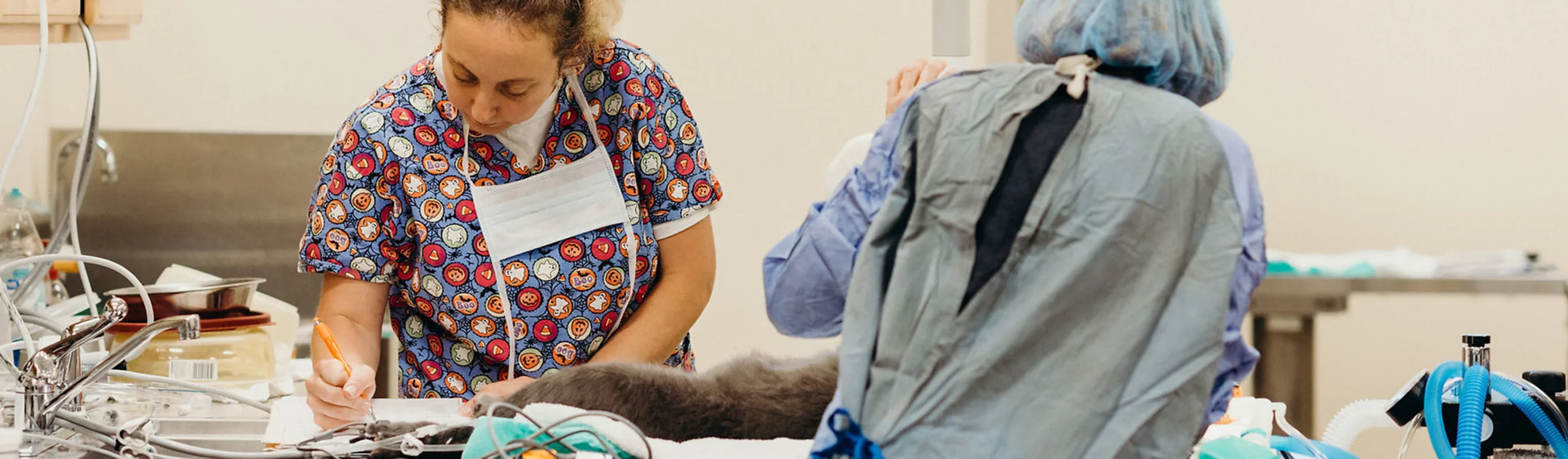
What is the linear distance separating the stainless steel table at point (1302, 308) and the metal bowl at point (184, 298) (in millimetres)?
2232

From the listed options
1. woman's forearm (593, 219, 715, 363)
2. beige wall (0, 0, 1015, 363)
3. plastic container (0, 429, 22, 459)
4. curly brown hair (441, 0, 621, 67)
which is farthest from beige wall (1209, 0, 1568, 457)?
plastic container (0, 429, 22, 459)

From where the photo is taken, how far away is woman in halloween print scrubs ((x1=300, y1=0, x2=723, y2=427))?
1.44m

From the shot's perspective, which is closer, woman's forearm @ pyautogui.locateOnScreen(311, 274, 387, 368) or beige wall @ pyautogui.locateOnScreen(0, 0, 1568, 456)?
woman's forearm @ pyautogui.locateOnScreen(311, 274, 387, 368)

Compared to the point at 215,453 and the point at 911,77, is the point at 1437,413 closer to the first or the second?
the point at 911,77

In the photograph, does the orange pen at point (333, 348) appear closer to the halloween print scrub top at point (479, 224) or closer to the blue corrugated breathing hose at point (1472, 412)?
the halloween print scrub top at point (479, 224)

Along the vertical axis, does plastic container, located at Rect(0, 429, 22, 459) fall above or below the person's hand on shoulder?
below

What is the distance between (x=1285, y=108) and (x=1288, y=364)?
2.28 ft

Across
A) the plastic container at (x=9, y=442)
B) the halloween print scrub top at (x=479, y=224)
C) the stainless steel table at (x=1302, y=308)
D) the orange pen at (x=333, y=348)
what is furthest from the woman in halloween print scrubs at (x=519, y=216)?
the stainless steel table at (x=1302, y=308)

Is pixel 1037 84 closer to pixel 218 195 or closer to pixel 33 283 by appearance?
pixel 33 283

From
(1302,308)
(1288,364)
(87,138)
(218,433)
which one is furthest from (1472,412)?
(1288,364)

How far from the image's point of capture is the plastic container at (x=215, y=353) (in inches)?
64.4

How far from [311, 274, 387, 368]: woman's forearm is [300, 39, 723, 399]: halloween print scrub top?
2 cm

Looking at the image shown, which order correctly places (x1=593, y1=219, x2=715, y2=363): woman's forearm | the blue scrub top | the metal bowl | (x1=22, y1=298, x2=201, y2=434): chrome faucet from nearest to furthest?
the blue scrub top → (x1=22, y1=298, x2=201, y2=434): chrome faucet → (x1=593, y1=219, x2=715, y2=363): woman's forearm → the metal bowl

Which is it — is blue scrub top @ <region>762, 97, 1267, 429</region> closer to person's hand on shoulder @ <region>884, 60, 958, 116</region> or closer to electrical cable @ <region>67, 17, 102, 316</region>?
person's hand on shoulder @ <region>884, 60, 958, 116</region>
